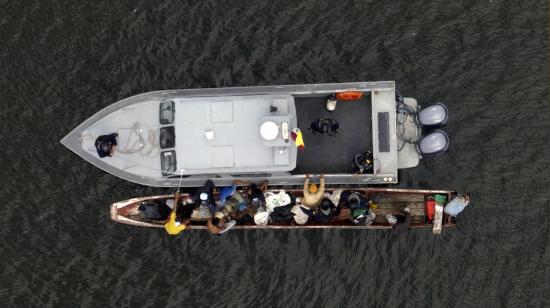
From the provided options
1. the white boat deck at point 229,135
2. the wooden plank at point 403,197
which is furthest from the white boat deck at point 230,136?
the wooden plank at point 403,197

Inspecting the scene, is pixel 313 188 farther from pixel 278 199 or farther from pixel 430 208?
pixel 430 208

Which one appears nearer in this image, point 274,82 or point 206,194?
point 206,194

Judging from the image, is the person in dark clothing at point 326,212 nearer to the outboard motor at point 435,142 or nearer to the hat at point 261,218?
the hat at point 261,218

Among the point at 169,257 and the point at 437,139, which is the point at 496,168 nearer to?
the point at 437,139

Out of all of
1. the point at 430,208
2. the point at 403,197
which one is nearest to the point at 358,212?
the point at 403,197

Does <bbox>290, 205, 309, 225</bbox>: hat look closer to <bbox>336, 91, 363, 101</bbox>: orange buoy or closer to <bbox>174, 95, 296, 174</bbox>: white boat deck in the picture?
<bbox>174, 95, 296, 174</bbox>: white boat deck

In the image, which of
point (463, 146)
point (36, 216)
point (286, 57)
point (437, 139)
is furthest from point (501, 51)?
point (36, 216)
